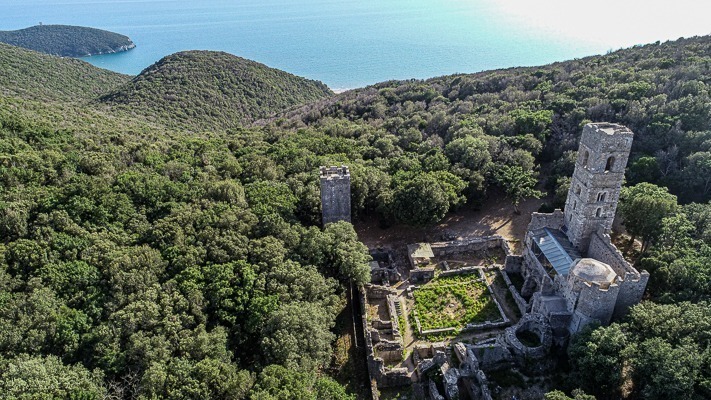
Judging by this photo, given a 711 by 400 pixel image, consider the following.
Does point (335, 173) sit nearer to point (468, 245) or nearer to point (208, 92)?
point (468, 245)

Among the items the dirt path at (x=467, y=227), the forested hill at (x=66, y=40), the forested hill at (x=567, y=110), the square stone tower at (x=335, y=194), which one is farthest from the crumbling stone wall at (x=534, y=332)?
the forested hill at (x=66, y=40)

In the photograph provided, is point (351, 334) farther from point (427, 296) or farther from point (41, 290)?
point (41, 290)

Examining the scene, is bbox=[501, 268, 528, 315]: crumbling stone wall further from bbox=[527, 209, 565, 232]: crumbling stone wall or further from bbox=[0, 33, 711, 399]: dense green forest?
bbox=[0, 33, 711, 399]: dense green forest

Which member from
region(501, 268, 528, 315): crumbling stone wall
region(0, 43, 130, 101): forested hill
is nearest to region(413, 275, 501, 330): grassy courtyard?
region(501, 268, 528, 315): crumbling stone wall

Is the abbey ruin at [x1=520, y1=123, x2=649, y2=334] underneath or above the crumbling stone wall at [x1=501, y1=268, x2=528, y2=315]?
above

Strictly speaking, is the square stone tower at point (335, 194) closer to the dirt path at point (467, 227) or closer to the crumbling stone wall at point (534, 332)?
the dirt path at point (467, 227)

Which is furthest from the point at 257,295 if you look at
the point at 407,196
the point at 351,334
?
the point at 407,196

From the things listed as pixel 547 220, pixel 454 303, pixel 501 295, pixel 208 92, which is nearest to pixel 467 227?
pixel 547 220
